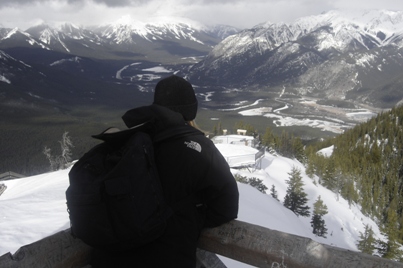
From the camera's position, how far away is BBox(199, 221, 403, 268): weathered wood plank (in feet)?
8.38

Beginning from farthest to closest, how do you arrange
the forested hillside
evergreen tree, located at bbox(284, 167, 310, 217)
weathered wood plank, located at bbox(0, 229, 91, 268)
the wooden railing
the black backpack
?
the forested hillside, evergreen tree, located at bbox(284, 167, 310, 217), weathered wood plank, located at bbox(0, 229, 91, 268), the wooden railing, the black backpack

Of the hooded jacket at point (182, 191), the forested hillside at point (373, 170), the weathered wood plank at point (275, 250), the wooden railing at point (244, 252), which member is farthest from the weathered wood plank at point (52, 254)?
the forested hillside at point (373, 170)

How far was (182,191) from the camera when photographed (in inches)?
115

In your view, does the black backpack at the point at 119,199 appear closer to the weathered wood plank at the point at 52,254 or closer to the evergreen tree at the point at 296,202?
the weathered wood plank at the point at 52,254

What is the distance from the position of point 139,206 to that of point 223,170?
868mm

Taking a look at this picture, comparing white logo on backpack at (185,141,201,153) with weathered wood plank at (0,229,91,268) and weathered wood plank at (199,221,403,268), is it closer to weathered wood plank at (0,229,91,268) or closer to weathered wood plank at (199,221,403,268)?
weathered wood plank at (199,221,403,268)

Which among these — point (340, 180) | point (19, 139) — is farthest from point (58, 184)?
point (19, 139)

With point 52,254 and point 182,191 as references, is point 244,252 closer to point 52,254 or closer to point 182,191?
point 182,191

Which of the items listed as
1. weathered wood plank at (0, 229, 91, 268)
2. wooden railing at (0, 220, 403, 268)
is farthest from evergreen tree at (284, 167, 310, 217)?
weathered wood plank at (0, 229, 91, 268)

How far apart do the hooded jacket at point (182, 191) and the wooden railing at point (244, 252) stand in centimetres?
17

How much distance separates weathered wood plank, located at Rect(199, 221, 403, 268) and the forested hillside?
42257 millimetres

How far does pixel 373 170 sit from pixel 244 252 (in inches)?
3550

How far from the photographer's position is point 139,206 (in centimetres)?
253

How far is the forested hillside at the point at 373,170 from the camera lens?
212ft
